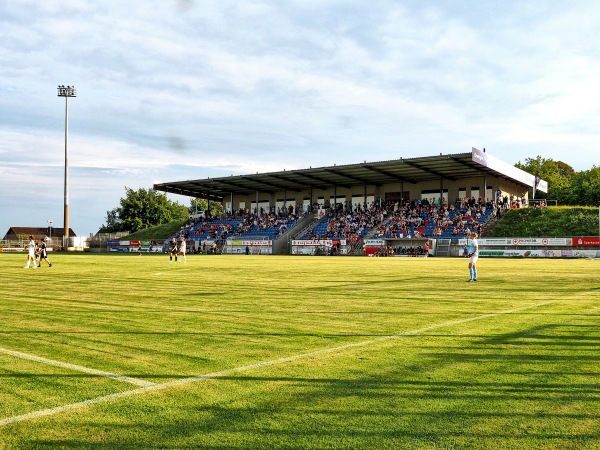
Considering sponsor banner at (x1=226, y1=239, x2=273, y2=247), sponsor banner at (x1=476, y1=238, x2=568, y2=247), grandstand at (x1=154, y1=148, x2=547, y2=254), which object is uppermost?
grandstand at (x1=154, y1=148, x2=547, y2=254)

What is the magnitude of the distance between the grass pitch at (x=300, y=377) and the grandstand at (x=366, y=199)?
4848 centimetres

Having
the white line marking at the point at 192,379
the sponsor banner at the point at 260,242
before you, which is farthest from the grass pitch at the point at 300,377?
the sponsor banner at the point at 260,242

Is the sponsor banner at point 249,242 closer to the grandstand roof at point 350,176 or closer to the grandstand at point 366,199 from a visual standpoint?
the grandstand at point 366,199

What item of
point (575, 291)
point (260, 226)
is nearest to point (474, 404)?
point (575, 291)

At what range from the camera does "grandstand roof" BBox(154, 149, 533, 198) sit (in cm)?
5972

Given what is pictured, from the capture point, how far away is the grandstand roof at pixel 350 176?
196 ft

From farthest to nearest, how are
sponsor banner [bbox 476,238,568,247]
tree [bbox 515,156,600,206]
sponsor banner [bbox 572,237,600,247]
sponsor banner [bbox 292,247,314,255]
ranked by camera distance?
1. tree [bbox 515,156,600,206]
2. sponsor banner [bbox 292,247,314,255]
3. sponsor banner [bbox 476,238,568,247]
4. sponsor banner [bbox 572,237,600,247]

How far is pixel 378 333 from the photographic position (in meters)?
8.41

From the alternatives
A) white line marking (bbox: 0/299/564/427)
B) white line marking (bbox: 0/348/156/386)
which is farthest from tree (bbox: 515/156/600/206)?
white line marking (bbox: 0/348/156/386)

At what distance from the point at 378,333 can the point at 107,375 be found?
14.1ft

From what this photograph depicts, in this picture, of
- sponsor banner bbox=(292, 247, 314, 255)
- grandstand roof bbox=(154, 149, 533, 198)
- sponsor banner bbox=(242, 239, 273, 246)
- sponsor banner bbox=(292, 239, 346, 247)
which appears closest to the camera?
grandstand roof bbox=(154, 149, 533, 198)

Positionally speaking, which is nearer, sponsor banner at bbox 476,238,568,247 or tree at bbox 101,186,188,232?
sponsor banner at bbox 476,238,568,247

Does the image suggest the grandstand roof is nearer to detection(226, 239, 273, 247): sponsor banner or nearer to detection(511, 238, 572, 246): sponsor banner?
detection(226, 239, 273, 247): sponsor banner

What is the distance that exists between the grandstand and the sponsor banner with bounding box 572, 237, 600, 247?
9954mm
